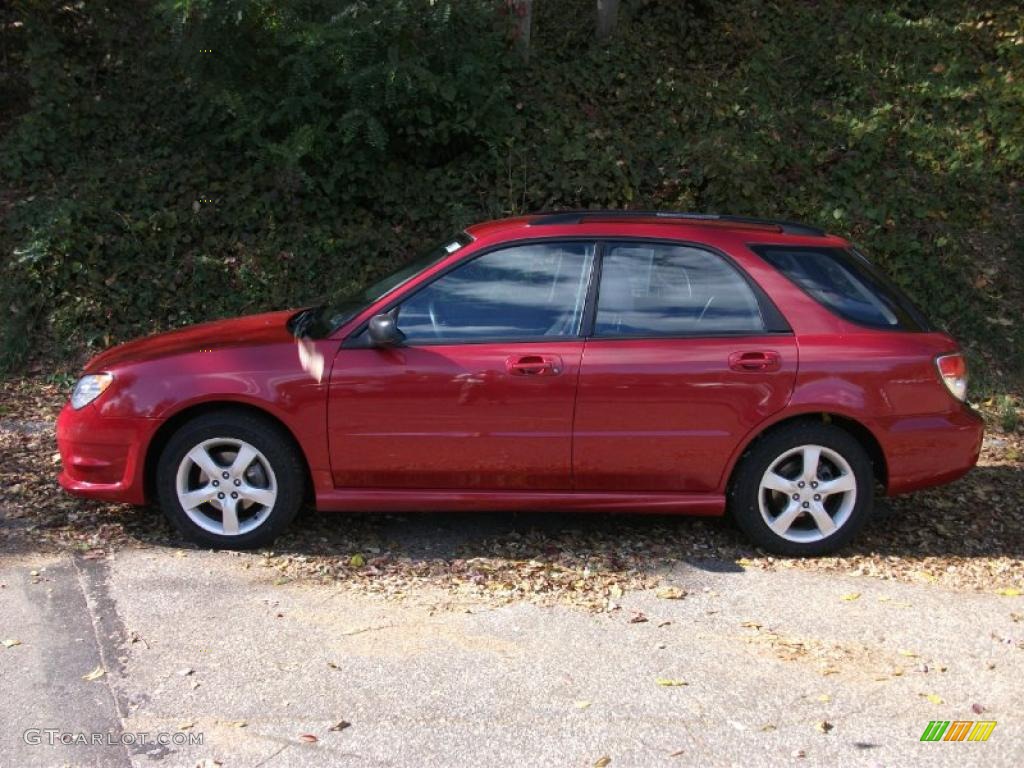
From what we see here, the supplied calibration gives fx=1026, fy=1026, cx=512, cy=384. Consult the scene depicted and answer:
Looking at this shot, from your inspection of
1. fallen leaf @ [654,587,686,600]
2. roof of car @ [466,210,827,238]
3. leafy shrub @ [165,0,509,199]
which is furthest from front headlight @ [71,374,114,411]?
leafy shrub @ [165,0,509,199]

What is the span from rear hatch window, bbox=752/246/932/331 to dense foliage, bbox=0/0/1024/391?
3508 mm

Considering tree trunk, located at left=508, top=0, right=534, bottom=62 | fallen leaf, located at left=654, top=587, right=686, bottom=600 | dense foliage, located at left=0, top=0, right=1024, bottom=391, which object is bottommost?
fallen leaf, located at left=654, top=587, right=686, bottom=600

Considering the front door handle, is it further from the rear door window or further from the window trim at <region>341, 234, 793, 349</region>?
the rear door window

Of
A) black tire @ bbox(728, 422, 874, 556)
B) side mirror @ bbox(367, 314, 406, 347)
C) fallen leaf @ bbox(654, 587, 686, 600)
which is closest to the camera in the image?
fallen leaf @ bbox(654, 587, 686, 600)

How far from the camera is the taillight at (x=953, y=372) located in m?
5.11

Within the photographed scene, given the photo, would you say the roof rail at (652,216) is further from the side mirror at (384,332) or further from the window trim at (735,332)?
the side mirror at (384,332)

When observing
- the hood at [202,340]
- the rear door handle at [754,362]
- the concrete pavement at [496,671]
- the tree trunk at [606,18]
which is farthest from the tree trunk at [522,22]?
the concrete pavement at [496,671]

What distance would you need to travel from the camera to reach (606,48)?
1093 centimetres

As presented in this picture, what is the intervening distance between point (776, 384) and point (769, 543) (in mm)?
826

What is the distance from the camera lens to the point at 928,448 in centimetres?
512

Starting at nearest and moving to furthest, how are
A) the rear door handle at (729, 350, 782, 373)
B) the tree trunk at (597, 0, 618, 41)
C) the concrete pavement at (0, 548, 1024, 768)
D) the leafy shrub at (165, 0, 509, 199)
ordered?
1. the concrete pavement at (0, 548, 1024, 768)
2. the rear door handle at (729, 350, 782, 373)
3. the leafy shrub at (165, 0, 509, 199)
4. the tree trunk at (597, 0, 618, 41)

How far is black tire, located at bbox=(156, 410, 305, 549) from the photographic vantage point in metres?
5.00

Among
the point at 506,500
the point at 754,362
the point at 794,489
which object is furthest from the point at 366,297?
the point at 794,489

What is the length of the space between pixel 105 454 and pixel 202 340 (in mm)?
753
